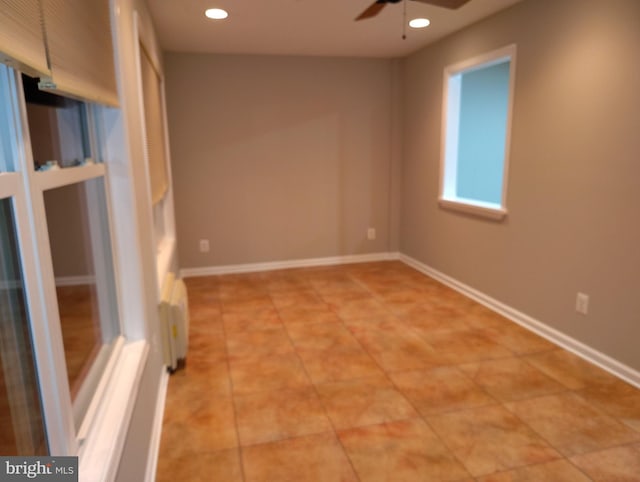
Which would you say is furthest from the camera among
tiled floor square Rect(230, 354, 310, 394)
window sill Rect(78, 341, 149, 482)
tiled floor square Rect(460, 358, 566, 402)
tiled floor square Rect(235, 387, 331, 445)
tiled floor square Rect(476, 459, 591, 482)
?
tiled floor square Rect(230, 354, 310, 394)

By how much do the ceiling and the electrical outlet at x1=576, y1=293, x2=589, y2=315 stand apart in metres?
2.15

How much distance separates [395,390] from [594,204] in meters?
1.70

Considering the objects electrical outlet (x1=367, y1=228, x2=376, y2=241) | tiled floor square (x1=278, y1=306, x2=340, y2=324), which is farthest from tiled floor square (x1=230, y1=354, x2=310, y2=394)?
electrical outlet (x1=367, y1=228, x2=376, y2=241)

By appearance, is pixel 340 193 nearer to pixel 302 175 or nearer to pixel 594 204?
pixel 302 175

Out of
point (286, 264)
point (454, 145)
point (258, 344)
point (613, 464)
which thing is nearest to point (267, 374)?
point (258, 344)

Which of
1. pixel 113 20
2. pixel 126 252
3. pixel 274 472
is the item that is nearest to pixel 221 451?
pixel 274 472

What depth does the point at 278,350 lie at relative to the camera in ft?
10.2

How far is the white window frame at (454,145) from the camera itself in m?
3.57

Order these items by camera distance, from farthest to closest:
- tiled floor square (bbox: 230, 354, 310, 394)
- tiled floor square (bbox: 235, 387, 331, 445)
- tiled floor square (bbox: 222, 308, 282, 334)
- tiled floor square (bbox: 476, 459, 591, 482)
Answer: tiled floor square (bbox: 222, 308, 282, 334) < tiled floor square (bbox: 230, 354, 310, 394) < tiled floor square (bbox: 235, 387, 331, 445) < tiled floor square (bbox: 476, 459, 591, 482)

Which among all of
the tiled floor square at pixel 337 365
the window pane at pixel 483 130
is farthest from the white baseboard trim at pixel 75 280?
the window pane at pixel 483 130

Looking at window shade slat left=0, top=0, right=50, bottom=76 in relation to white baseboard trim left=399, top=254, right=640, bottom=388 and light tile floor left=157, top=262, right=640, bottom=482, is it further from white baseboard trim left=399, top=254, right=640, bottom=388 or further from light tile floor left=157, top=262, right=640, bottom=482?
white baseboard trim left=399, top=254, right=640, bottom=388

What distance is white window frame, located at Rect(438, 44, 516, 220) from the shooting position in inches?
141

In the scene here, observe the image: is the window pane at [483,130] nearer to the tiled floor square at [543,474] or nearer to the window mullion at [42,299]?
the tiled floor square at [543,474]

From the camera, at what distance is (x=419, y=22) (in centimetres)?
367
